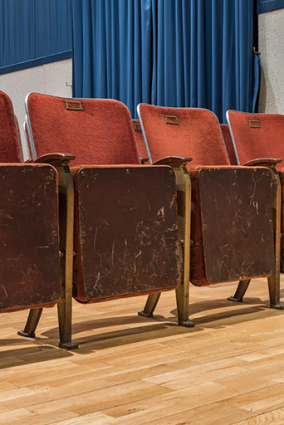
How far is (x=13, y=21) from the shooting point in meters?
5.77

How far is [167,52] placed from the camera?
4137mm

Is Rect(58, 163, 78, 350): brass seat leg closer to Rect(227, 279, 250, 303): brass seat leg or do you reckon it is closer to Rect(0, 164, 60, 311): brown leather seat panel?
Rect(0, 164, 60, 311): brown leather seat panel

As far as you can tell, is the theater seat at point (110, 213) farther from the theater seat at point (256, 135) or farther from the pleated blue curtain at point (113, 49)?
the pleated blue curtain at point (113, 49)

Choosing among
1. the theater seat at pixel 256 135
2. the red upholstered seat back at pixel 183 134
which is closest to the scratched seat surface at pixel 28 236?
the red upholstered seat back at pixel 183 134

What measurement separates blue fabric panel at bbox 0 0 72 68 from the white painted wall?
11 cm

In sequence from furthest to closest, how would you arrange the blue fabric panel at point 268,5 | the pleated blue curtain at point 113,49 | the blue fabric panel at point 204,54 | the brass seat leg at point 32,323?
the pleated blue curtain at point 113,49 < the blue fabric panel at point 204,54 < the blue fabric panel at point 268,5 < the brass seat leg at point 32,323

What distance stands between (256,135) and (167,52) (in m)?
1.78

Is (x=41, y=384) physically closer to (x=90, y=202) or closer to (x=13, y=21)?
(x=90, y=202)

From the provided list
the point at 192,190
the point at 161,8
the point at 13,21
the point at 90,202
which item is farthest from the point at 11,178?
the point at 13,21

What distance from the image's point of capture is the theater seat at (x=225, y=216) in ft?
5.96

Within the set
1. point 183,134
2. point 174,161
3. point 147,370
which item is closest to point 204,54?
point 183,134

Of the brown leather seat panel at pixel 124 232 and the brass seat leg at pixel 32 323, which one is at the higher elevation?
the brown leather seat panel at pixel 124 232

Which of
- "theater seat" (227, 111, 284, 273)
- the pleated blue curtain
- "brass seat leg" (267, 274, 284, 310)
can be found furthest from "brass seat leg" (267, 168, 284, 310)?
the pleated blue curtain

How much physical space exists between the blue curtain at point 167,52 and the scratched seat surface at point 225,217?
1.77m
